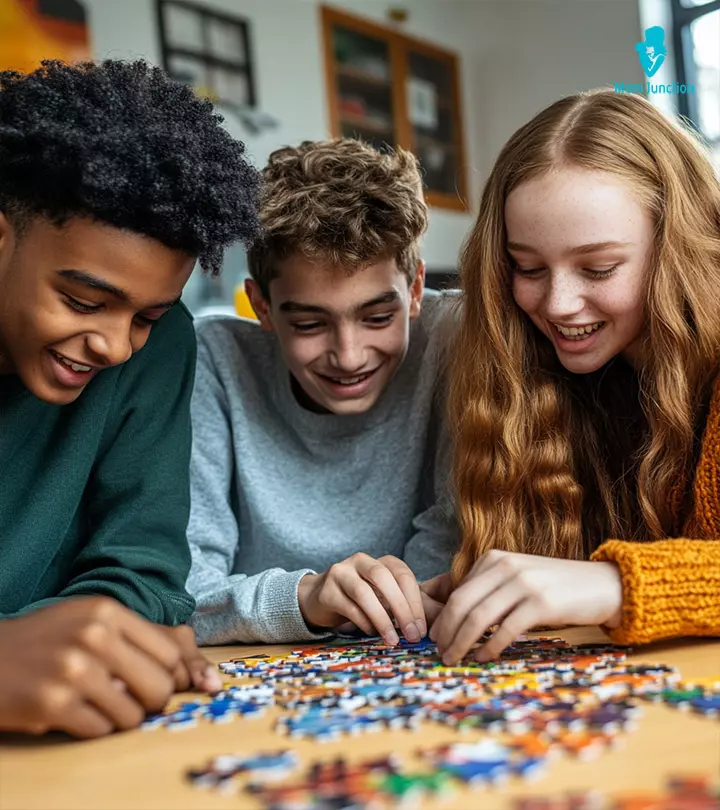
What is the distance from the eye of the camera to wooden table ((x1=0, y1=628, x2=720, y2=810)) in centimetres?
68

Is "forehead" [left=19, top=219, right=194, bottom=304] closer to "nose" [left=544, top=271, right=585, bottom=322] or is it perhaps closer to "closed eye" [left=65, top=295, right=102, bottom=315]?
"closed eye" [left=65, top=295, right=102, bottom=315]

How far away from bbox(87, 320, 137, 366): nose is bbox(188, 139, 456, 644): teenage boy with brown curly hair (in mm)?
456

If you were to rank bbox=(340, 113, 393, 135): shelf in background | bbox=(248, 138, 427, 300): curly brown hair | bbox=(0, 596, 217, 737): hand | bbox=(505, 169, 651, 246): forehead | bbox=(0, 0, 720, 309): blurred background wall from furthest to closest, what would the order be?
bbox=(340, 113, 393, 135): shelf in background < bbox=(0, 0, 720, 309): blurred background wall < bbox=(248, 138, 427, 300): curly brown hair < bbox=(505, 169, 651, 246): forehead < bbox=(0, 596, 217, 737): hand

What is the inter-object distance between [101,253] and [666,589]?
0.77 meters

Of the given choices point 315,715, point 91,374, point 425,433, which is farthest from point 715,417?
point 91,374

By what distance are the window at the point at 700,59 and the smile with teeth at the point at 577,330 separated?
160 inches

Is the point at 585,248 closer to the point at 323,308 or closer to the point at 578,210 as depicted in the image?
the point at 578,210

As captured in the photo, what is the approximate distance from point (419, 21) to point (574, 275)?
17.3 feet

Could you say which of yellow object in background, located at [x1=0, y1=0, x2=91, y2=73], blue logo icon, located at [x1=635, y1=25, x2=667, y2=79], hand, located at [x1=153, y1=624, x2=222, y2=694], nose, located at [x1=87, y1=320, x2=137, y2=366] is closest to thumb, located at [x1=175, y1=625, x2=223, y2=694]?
hand, located at [x1=153, y1=624, x2=222, y2=694]

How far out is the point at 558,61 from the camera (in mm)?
5977

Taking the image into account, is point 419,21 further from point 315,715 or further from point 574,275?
point 315,715

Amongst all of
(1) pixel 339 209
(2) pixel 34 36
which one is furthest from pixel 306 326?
(2) pixel 34 36

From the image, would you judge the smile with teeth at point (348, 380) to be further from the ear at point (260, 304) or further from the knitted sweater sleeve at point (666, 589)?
the knitted sweater sleeve at point (666, 589)

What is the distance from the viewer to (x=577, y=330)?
1430 mm
